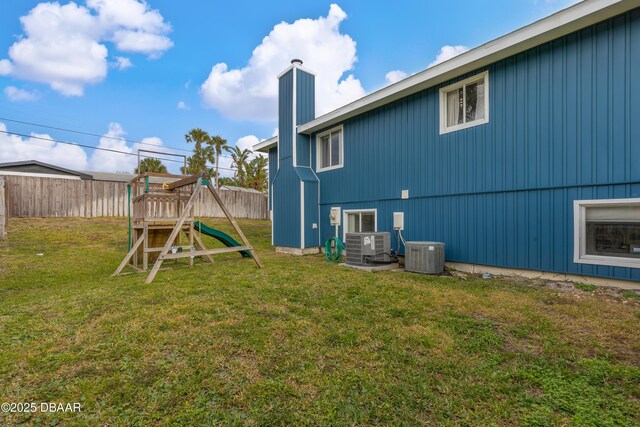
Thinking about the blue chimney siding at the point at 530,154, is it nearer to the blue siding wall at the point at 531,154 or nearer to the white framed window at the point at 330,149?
the blue siding wall at the point at 531,154

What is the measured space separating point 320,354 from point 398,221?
5290 millimetres

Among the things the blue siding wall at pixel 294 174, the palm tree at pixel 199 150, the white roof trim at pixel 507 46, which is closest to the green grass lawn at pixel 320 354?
the white roof trim at pixel 507 46

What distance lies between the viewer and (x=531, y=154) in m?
5.19

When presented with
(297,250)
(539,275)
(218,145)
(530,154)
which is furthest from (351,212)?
(218,145)

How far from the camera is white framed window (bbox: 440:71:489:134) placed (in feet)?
19.3

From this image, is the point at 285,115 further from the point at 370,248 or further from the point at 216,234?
the point at 370,248

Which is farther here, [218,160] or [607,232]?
[218,160]

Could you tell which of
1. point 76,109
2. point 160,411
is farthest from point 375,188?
point 76,109

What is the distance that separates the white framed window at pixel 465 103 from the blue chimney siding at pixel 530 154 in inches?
4.8

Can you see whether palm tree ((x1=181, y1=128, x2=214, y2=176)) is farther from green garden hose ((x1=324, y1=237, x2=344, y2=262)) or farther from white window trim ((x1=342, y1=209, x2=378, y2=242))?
green garden hose ((x1=324, y1=237, x2=344, y2=262))

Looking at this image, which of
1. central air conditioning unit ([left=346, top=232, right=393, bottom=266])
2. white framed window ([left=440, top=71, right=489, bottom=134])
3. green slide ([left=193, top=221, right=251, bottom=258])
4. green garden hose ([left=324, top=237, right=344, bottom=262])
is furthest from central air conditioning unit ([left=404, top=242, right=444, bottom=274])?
green slide ([left=193, top=221, right=251, bottom=258])

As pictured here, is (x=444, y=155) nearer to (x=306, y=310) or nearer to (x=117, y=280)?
(x=306, y=310)

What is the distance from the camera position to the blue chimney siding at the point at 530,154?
4391 mm

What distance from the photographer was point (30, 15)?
37.8 ft
